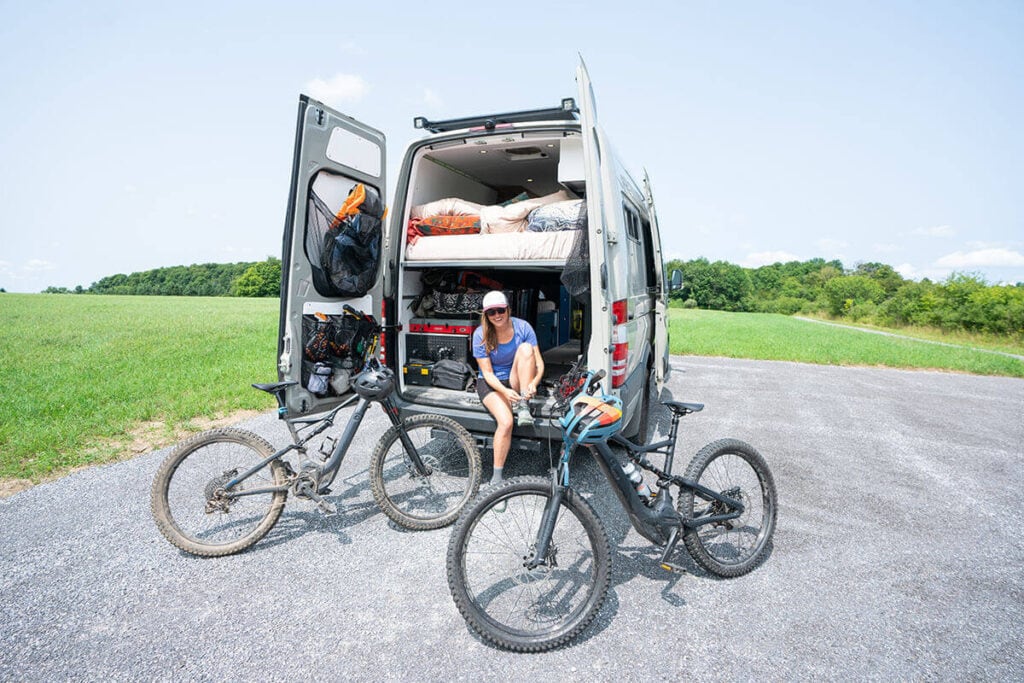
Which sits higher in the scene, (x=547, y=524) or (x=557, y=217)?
(x=557, y=217)

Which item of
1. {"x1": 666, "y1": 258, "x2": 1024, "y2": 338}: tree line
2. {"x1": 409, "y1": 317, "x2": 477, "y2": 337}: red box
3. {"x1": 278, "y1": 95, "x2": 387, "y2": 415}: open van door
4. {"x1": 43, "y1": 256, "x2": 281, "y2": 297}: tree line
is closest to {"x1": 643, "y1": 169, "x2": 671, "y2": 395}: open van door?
{"x1": 666, "y1": 258, "x2": 1024, "y2": 338}: tree line

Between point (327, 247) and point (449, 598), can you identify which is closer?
point (449, 598)

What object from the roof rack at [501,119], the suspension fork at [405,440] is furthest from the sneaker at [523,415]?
the roof rack at [501,119]

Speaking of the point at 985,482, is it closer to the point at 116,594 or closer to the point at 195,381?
the point at 116,594

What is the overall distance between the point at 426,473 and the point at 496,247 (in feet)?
5.72

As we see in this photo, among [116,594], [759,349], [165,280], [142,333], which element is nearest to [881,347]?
[759,349]

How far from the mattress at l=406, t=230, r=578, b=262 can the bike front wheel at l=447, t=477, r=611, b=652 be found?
6.29 ft

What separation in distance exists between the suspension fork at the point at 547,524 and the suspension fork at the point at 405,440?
1.46m

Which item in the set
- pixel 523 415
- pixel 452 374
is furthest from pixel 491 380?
pixel 452 374

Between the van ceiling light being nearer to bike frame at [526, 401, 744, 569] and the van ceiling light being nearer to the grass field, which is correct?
bike frame at [526, 401, 744, 569]

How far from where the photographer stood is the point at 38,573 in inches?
113

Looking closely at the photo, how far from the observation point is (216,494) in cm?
308

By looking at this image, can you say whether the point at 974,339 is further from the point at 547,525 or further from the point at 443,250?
the point at 547,525

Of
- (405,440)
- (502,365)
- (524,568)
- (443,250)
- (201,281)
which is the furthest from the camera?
(201,281)
